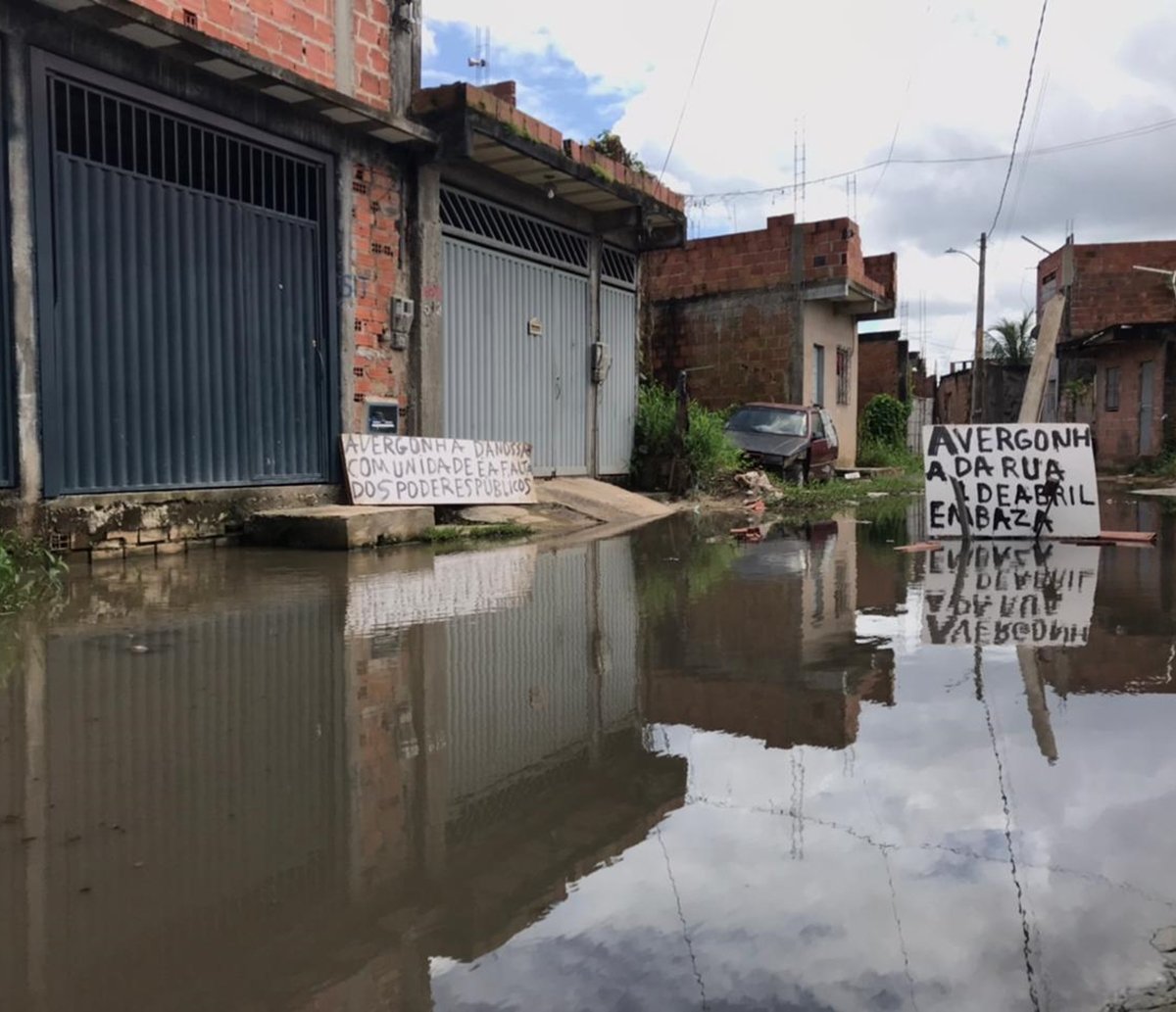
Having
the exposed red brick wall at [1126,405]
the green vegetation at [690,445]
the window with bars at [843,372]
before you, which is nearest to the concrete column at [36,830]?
the green vegetation at [690,445]

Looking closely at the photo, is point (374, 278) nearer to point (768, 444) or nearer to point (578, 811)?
point (578, 811)

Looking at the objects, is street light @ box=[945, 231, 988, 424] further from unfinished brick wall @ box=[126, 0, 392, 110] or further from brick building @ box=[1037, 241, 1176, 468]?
unfinished brick wall @ box=[126, 0, 392, 110]

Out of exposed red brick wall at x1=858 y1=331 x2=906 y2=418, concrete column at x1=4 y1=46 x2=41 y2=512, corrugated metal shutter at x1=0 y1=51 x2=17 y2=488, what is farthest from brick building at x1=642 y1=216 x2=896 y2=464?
corrugated metal shutter at x1=0 y1=51 x2=17 y2=488

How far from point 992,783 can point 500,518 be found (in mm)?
8092

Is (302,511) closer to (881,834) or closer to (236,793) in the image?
(236,793)

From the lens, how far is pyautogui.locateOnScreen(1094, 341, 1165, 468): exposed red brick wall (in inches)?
1039

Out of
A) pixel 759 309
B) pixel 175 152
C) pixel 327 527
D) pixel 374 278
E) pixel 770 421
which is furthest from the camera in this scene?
pixel 759 309

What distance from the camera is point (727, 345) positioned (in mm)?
21766

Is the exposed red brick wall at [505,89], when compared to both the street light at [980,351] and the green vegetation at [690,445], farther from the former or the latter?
the street light at [980,351]

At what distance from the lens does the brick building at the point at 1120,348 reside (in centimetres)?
2661

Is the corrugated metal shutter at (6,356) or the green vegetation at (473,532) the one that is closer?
the corrugated metal shutter at (6,356)

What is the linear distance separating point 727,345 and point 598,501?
10245mm

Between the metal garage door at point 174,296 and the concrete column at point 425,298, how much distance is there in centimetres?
114

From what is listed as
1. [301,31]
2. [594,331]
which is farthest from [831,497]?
[301,31]
